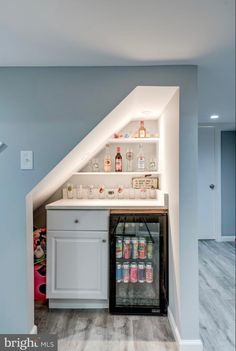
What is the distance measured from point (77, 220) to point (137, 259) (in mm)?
557

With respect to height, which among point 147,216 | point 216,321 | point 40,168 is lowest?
point 216,321

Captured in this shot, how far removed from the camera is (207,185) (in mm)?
4027

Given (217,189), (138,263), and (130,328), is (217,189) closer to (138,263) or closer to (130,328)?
(138,263)

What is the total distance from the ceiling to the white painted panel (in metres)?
1.03

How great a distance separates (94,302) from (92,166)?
3.95 feet

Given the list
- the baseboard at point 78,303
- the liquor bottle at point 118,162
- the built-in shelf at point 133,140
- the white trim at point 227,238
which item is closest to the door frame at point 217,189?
the white trim at point 227,238

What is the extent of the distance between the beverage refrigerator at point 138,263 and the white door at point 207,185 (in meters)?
2.25

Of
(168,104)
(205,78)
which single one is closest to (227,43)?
(205,78)

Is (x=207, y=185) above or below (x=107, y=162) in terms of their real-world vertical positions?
below

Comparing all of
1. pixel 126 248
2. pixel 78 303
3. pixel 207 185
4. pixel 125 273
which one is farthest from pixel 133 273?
pixel 207 185

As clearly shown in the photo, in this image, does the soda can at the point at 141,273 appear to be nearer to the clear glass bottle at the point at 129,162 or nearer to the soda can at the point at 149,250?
the soda can at the point at 149,250

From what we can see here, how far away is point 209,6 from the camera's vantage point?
95 centimetres

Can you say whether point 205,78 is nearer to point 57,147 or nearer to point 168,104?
point 168,104

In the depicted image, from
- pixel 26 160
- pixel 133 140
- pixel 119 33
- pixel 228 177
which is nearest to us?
pixel 119 33
